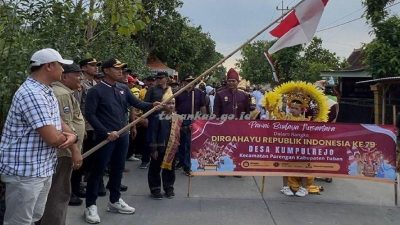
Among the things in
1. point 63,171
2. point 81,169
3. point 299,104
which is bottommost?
point 81,169

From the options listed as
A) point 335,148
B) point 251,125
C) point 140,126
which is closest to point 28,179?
point 251,125

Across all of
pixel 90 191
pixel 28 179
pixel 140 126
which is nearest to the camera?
pixel 28 179

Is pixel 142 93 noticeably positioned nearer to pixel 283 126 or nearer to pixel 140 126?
pixel 140 126

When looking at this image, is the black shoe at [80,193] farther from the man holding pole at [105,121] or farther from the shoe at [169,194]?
the shoe at [169,194]

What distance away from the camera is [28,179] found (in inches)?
136

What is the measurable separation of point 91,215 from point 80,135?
1092mm

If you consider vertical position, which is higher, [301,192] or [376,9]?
[376,9]

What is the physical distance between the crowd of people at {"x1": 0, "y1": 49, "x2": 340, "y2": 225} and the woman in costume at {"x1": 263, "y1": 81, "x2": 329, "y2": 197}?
88 millimetres

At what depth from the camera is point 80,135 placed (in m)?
4.91

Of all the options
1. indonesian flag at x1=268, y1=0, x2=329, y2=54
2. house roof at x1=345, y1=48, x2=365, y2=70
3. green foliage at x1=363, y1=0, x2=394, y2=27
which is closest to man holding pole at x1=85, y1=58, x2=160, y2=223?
indonesian flag at x1=268, y1=0, x2=329, y2=54

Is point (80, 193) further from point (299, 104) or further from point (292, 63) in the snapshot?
point (292, 63)

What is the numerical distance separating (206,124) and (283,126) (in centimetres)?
117

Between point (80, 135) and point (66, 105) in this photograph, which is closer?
point (66, 105)

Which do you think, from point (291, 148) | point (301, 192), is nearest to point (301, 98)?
point (291, 148)
